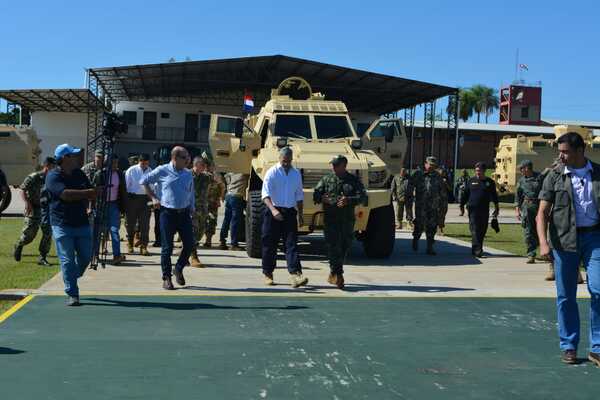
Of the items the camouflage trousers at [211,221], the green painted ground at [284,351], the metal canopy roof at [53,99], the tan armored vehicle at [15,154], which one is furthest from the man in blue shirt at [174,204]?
the metal canopy roof at [53,99]

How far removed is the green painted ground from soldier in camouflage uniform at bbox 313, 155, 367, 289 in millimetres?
1102

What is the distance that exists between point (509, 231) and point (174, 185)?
12.9 m

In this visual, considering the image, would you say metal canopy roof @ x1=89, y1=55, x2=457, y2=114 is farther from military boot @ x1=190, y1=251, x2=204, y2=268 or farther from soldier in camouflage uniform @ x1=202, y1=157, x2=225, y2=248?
military boot @ x1=190, y1=251, x2=204, y2=268

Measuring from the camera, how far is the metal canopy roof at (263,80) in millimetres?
38344

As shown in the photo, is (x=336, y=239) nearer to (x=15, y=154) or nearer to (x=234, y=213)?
(x=234, y=213)

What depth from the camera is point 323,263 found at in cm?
1259

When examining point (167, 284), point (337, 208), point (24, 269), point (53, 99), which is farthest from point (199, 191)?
point (53, 99)

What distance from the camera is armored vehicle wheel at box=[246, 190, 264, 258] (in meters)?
12.2

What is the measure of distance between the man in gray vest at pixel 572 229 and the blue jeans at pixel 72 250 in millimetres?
4560

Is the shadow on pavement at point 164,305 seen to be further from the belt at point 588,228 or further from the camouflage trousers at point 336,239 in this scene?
the belt at point 588,228

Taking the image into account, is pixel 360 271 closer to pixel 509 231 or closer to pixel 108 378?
pixel 108 378

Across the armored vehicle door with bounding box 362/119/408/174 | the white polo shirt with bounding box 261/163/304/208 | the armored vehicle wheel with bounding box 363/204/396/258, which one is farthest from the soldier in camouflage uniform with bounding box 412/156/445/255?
the white polo shirt with bounding box 261/163/304/208

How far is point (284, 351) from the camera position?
626 centimetres

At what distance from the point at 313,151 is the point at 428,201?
2.77 meters
